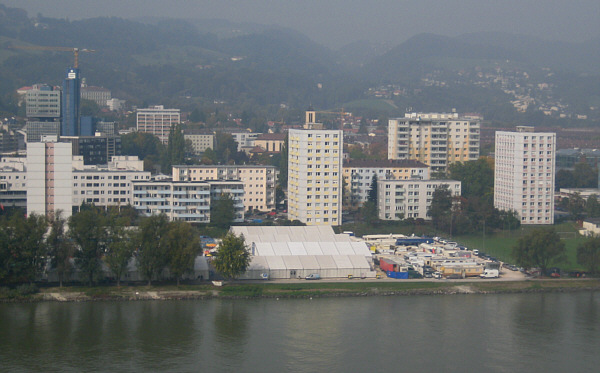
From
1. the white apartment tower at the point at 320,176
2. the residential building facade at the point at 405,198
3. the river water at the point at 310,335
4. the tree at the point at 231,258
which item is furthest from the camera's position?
the residential building facade at the point at 405,198

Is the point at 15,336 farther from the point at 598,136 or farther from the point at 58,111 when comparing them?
the point at 598,136

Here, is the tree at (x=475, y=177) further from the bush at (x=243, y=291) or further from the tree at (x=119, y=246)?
the tree at (x=119, y=246)

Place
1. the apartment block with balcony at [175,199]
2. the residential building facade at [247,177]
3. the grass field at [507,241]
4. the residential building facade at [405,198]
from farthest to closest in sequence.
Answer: the residential building facade at [247,177], the residential building facade at [405,198], the apartment block with balcony at [175,199], the grass field at [507,241]

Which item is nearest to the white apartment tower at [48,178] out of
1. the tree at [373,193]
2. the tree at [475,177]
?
the tree at [373,193]

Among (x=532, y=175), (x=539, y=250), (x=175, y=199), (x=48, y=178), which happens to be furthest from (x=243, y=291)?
(x=532, y=175)

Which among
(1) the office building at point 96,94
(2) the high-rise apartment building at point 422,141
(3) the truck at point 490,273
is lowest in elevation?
(3) the truck at point 490,273

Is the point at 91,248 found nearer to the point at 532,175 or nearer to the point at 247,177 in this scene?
the point at 247,177

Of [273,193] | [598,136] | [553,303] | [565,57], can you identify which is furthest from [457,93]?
[553,303]
